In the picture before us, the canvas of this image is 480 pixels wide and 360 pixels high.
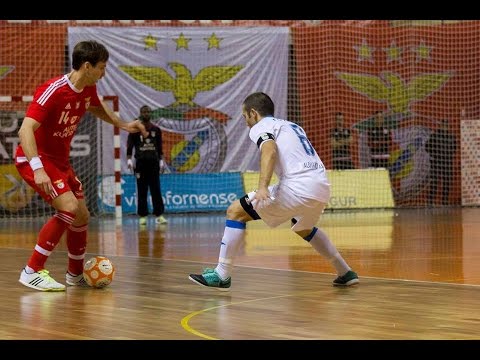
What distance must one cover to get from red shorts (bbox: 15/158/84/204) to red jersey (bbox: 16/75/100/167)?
0.08 m

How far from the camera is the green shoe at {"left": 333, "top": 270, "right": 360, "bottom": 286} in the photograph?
30.7 ft

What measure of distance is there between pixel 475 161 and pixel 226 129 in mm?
6299

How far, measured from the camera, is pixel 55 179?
29.9 feet

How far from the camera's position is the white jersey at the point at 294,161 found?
8.96 meters

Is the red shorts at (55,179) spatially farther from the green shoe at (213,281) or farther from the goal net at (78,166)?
the goal net at (78,166)

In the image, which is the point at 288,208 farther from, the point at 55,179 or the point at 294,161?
the point at 55,179

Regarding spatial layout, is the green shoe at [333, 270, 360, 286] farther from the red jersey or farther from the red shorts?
the red jersey

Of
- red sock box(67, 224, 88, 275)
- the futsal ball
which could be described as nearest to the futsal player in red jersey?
red sock box(67, 224, 88, 275)

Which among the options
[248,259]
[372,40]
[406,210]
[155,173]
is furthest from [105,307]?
[372,40]

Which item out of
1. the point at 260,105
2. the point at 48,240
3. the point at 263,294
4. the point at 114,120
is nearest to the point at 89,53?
the point at 114,120

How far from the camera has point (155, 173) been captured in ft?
66.1

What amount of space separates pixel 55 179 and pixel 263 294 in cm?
208

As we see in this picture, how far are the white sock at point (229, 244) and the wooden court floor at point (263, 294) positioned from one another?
21 centimetres

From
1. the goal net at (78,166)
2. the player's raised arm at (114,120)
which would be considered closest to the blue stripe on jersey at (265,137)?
the player's raised arm at (114,120)
